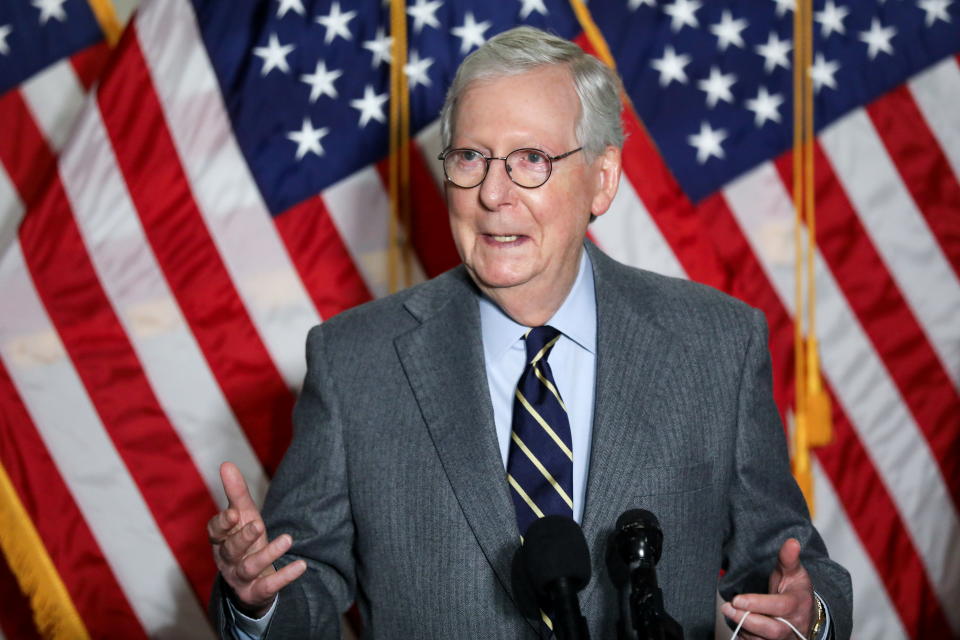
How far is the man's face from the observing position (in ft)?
5.70

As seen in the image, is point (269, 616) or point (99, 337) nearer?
point (269, 616)

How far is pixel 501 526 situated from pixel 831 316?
1.61 metres

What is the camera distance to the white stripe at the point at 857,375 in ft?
9.62

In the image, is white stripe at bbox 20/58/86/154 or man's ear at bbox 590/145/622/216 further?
white stripe at bbox 20/58/86/154

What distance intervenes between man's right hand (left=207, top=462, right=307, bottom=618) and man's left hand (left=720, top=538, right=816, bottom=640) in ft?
2.00

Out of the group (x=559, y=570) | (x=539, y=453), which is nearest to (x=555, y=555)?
(x=559, y=570)

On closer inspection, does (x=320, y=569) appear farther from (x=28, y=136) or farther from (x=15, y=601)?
A: (x=28, y=136)

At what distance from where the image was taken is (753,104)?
2918mm

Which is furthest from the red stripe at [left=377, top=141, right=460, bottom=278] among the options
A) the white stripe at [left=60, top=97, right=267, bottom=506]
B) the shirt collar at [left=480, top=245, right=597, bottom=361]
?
the shirt collar at [left=480, top=245, right=597, bottom=361]

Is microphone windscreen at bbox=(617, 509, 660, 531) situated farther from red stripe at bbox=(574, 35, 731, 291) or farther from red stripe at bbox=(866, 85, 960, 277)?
red stripe at bbox=(866, 85, 960, 277)

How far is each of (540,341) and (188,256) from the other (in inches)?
49.7

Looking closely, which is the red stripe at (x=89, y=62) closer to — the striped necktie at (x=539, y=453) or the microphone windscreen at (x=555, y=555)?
the striped necktie at (x=539, y=453)

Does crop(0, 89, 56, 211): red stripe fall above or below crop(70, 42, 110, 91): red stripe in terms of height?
below

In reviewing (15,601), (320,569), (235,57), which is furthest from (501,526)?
(15,601)
